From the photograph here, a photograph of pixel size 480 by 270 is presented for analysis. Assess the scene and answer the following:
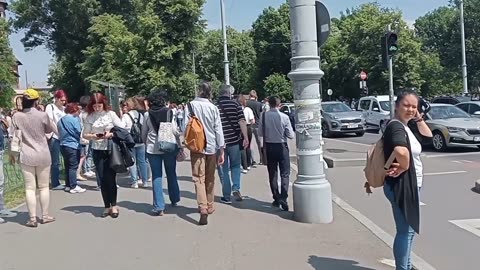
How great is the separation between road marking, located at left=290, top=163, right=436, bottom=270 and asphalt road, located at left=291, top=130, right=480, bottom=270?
0.57 ft

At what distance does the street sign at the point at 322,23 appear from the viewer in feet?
24.3

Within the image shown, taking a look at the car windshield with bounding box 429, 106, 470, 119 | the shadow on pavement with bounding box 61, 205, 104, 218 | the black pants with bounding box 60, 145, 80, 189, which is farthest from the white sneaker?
the car windshield with bounding box 429, 106, 470, 119

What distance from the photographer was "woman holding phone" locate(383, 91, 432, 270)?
187 inches

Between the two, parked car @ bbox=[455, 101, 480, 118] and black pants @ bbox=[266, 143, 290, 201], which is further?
parked car @ bbox=[455, 101, 480, 118]

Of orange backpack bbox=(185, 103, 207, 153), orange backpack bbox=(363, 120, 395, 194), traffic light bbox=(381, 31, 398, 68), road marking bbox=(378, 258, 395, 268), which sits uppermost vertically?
traffic light bbox=(381, 31, 398, 68)

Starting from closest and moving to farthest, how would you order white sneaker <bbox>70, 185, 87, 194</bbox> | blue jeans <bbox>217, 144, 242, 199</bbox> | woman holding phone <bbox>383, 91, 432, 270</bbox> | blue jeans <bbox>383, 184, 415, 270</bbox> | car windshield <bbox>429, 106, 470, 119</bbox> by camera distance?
woman holding phone <bbox>383, 91, 432, 270</bbox> < blue jeans <bbox>383, 184, 415, 270</bbox> < blue jeans <bbox>217, 144, 242, 199</bbox> < white sneaker <bbox>70, 185, 87, 194</bbox> < car windshield <bbox>429, 106, 470, 119</bbox>

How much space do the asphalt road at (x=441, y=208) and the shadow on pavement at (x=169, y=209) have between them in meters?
A: 2.53

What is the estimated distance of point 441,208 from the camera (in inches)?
340

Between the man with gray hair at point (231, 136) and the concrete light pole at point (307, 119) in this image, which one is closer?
the concrete light pole at point (307, 119)

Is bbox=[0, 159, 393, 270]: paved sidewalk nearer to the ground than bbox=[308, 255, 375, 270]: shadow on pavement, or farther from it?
farther from it

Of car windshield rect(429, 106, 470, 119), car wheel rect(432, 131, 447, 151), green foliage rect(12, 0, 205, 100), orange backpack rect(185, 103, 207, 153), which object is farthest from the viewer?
green foliage rect(12, 0, 205, 100)

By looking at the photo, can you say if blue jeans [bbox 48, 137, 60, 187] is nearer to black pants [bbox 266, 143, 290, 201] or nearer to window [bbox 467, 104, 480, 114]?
black pants [bbox 266, 143, 290, 201]

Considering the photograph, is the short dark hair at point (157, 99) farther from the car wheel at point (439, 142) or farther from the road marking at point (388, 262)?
the car wheel at point (439, 142)

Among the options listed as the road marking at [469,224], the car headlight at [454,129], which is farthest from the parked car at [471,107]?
the road marking at [469,224]
